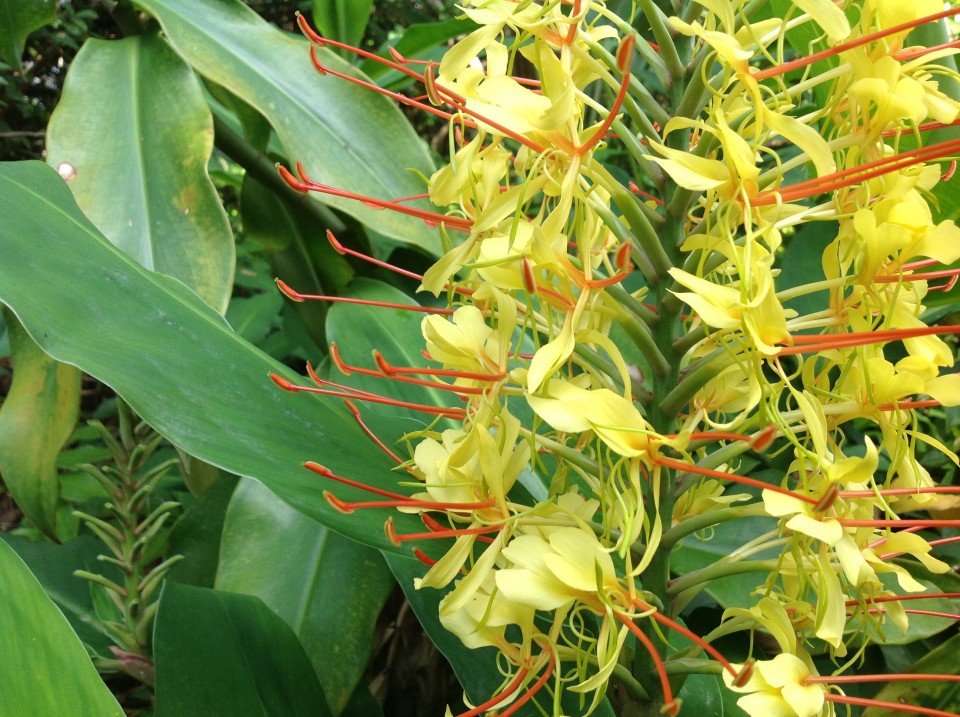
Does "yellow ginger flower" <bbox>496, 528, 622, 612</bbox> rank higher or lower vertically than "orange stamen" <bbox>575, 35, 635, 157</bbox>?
lower

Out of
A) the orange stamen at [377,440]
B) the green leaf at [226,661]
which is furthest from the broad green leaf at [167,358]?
the green leaf at [226,661]

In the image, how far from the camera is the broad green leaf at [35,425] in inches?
27.9

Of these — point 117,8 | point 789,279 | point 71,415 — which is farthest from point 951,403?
point 117,8

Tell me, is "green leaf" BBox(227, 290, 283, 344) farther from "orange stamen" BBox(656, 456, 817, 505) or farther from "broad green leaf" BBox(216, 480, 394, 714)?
"orange stamen" BBox(656, 456, 817, 505)

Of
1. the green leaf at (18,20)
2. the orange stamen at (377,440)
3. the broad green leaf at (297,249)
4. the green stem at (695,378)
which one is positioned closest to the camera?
A: the green stem at (695,378)

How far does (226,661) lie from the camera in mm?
543

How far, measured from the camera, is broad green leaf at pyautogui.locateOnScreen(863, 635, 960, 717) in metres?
0.68

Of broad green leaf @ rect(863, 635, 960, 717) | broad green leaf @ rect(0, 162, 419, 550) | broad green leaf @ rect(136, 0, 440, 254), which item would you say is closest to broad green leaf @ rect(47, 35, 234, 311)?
broad green leaf @ rect(136, 0, 440, 254)

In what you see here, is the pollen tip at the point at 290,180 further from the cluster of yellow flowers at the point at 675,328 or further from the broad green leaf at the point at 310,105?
the broad green leaf at the point at 310,105

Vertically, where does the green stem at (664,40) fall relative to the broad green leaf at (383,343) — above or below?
above

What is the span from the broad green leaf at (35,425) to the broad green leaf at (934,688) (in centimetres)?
72

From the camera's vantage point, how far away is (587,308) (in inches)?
17.7

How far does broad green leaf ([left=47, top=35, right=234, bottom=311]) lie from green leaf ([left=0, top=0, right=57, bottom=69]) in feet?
0.21

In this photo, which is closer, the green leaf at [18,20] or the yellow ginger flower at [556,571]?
the yellow ginger flower at [556,571]
